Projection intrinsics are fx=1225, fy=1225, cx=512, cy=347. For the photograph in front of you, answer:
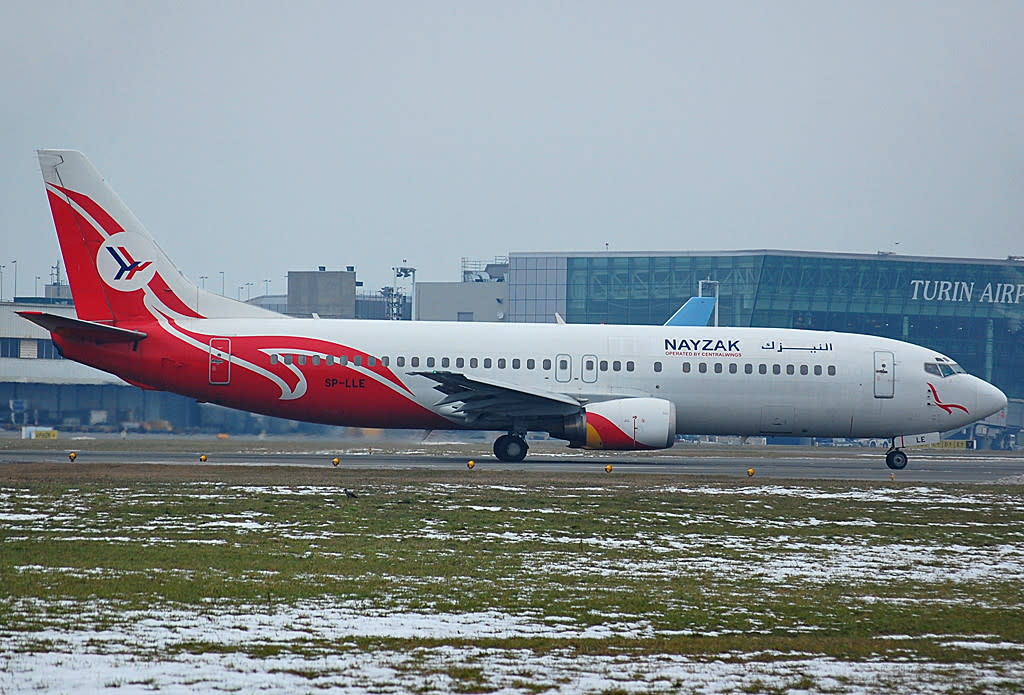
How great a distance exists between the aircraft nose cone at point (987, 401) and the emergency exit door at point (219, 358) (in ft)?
Answer: 70.0

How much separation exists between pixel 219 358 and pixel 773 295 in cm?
7011

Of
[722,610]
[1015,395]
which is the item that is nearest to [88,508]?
[722,610]

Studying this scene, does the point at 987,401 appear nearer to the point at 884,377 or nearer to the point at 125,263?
the point at 884,377

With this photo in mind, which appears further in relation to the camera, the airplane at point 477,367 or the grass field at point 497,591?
the airplane at point 477,367

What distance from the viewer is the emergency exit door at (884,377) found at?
114 ft

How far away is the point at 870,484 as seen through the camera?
90.0 ft

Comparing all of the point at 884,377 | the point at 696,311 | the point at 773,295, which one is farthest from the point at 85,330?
the point at 773,295

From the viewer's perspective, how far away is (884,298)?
316 feet

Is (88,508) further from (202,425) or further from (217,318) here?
(202,425)

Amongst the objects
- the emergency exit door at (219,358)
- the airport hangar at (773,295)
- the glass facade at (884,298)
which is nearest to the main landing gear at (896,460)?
the emergency exit door at (219,358)

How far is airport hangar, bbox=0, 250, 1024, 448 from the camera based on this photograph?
96125mm

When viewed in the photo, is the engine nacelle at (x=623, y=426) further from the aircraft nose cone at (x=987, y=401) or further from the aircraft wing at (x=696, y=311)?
the aircraft wing at (x=696, y=311)

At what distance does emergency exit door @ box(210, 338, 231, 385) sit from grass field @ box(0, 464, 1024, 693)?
9090mm

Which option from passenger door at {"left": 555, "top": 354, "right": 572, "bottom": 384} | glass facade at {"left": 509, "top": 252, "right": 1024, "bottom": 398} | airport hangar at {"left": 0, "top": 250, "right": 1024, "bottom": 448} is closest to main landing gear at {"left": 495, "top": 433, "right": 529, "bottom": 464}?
passenger door at {"left": 555, "top": 354, "right": 572, "bottom": 384}
